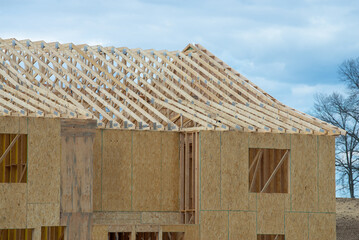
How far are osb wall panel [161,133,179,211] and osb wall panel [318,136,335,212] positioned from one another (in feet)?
14.0

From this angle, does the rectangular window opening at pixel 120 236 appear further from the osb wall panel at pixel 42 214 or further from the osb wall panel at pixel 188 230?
the osb wall panel at pixel 42 214

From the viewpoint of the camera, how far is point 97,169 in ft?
68.6

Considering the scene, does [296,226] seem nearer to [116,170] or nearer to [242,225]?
[242,225]

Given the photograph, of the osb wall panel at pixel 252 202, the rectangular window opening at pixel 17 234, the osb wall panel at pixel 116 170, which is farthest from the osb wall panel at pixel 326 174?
the rectangular window opening at pixel 17 234

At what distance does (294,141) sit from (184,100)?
3.90 m

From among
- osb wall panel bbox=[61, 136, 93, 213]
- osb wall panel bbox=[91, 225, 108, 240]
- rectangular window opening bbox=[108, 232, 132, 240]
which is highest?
osb wall panel bbox=[61, 136, 93, 213]

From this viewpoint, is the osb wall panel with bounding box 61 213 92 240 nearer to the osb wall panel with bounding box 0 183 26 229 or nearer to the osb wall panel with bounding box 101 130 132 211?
the osb wall panel with bounding box 0 183 26 229

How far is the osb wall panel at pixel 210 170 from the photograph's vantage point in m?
20.6

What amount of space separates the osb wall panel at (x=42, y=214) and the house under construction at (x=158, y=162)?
0.03 metres

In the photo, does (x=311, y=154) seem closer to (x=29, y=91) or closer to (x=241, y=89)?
(x=241, y=89)

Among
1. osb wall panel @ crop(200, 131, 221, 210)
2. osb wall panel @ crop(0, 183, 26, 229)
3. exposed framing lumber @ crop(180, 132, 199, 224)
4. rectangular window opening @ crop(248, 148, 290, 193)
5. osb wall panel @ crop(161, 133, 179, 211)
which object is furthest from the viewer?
rectangular window opening @ crop(248, 148, 290, 193)

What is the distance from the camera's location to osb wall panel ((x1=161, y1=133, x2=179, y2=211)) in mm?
21641

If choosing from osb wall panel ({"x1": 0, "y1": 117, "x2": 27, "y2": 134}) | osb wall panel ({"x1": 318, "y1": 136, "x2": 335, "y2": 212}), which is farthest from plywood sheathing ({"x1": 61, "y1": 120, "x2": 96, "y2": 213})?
osb wall panel ({"x1": 318, "y1": 136, "x2": 335, "y2": 212})

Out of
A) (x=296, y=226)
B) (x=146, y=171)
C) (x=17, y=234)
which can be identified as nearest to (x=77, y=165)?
(x=146, y=171)
